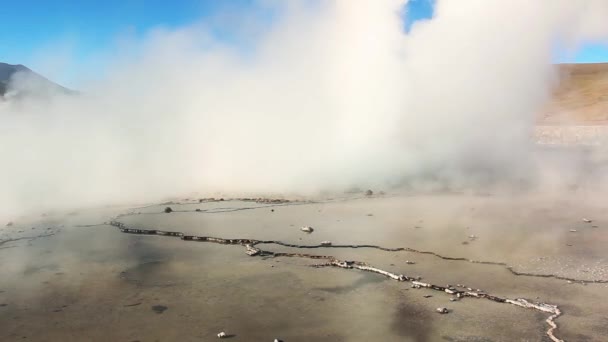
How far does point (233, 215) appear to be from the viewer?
26.5ft

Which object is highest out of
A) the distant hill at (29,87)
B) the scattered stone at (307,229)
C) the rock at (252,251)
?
the distant hill at (29,87)

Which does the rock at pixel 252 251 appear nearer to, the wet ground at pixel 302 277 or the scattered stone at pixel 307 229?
the wet ground at pixel 302 277

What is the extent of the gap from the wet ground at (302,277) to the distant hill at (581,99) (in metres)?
20.0

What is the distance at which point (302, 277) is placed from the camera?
520 cm

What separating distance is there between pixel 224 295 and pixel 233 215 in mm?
3352

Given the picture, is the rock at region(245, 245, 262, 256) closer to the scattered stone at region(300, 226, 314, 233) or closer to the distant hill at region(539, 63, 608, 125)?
the scattered stone at region(300, 226, 314, 233)

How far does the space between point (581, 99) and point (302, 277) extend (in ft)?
123

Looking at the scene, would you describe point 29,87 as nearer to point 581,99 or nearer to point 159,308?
point 159,308

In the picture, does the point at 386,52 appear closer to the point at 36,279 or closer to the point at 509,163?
the point at 509,163

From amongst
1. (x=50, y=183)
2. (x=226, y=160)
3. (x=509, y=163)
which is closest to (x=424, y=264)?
(x=226, y=160)

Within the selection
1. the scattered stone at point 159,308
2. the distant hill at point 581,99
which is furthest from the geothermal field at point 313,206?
the distant hill at point 581,99

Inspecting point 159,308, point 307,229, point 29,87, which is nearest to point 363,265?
point 307,229

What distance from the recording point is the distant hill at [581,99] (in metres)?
28.0

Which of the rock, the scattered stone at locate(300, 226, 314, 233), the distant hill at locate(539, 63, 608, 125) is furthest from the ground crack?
the distant hill at locate(539, 63, 608, 125)
